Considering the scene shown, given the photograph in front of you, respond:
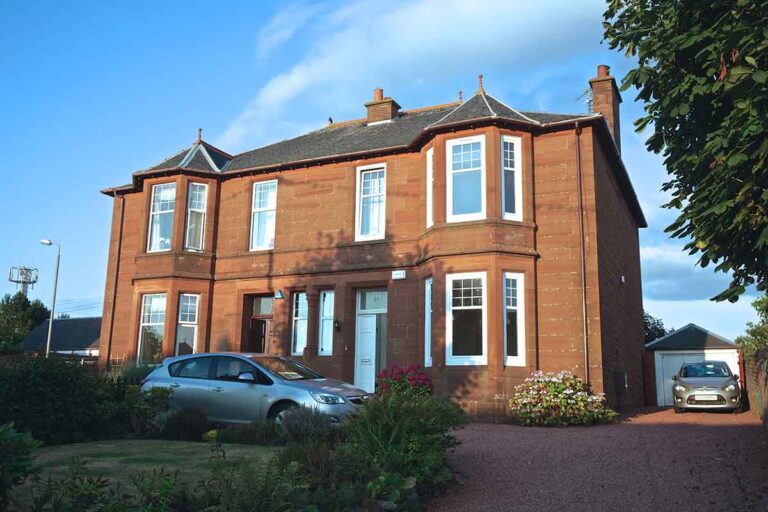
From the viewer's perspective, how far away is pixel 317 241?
18.8 metres

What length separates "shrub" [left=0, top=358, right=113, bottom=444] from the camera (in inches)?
378

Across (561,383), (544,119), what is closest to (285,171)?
(544,119)

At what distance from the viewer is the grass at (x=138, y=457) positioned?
7168mm

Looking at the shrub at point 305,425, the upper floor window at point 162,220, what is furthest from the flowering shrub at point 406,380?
the upper floor window at point 162,220

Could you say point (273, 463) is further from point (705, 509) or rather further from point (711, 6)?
point (711, 6)

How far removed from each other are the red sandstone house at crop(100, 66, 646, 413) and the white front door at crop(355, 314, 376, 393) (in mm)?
42

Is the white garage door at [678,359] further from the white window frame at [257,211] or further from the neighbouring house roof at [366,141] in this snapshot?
the white window frame at [257,211]

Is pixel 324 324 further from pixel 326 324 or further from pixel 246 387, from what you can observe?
pixel 246 387

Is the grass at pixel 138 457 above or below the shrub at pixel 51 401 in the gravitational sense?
below

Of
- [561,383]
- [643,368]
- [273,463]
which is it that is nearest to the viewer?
[273,463]

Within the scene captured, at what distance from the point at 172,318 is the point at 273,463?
13874 millimetres

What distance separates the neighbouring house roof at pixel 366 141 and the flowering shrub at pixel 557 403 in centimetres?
611

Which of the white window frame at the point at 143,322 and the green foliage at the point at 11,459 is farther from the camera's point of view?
the white window frame at the point at 143,322

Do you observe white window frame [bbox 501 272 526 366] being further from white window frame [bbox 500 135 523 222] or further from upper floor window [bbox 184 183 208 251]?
upper floor window [bbox 184 183 208 251]
